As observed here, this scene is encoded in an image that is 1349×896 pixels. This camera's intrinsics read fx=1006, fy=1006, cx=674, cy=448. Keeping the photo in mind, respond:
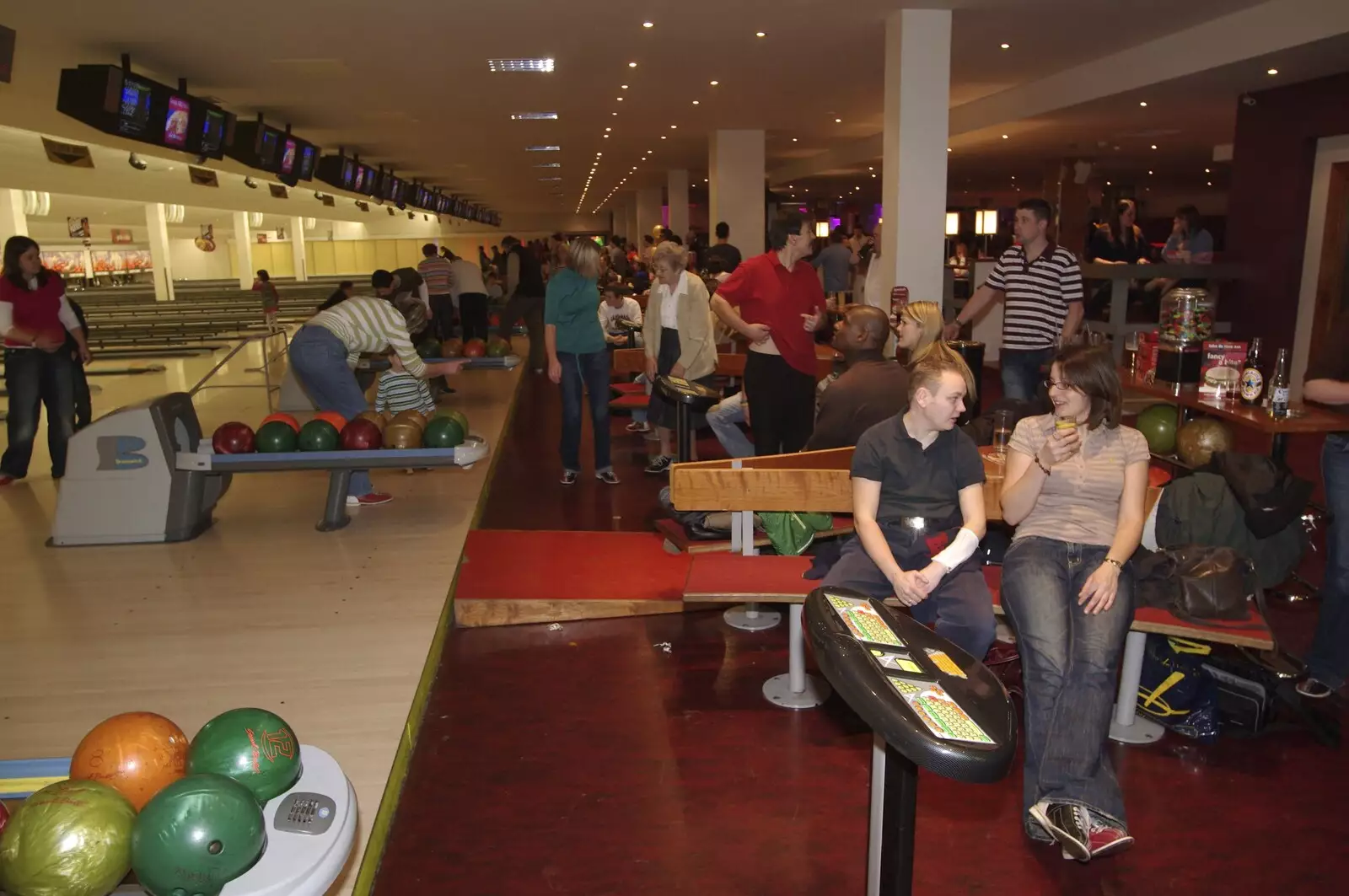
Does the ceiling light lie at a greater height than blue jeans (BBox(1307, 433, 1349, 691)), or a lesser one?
greater

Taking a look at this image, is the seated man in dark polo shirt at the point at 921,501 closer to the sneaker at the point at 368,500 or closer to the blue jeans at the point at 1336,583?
the blue jeans at the point at 1336,583

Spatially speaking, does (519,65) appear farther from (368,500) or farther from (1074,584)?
(1074,584)

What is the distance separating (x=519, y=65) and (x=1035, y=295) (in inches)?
192

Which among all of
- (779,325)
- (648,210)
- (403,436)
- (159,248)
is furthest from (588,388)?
(648,210)

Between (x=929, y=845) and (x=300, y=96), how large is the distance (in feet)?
29.2

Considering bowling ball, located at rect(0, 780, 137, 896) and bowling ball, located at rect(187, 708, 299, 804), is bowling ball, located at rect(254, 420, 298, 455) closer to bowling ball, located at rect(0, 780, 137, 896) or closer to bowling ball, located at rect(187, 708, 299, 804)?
bowling ball, located at rect(187, 708, 299, 804)

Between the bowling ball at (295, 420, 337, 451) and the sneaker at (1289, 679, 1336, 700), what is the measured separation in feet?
13.2

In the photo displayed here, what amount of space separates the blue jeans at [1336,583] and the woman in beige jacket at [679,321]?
3307 millimetres

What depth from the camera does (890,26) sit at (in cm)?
668

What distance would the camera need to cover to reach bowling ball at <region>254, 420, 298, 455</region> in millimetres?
4742

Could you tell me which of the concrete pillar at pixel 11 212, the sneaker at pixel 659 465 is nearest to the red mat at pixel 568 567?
the sneaker at pixel 659 465

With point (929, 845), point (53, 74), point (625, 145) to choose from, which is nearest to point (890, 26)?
point (929, 845)

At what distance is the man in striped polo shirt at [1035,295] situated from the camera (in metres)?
4.92

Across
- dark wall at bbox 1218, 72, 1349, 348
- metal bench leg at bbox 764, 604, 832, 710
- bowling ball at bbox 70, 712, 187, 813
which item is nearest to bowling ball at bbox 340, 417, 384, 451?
metal bench leg at bbox 764, 604, 832, 710
